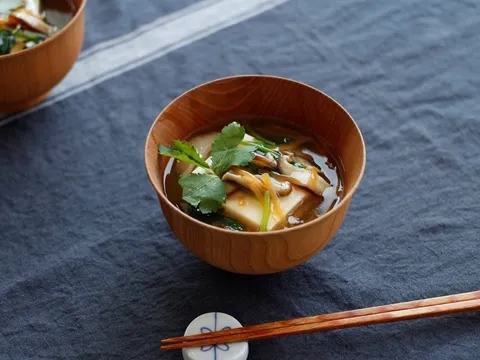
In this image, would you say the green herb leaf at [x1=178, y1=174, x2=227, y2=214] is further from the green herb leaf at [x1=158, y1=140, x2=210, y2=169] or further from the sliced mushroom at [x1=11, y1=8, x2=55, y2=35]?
the sliced mushroom at [x1=11, y1=8, x2=55, y2=35]

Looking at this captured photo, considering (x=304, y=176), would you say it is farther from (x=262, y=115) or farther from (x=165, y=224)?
(x=165, y=224)

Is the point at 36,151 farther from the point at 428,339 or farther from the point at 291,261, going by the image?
the point at 428,339

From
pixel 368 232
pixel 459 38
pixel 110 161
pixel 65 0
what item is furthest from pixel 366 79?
pixel 65 0

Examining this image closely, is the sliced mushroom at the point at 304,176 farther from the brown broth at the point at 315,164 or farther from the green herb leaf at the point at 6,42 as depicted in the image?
the green herb leaf at the point at 6,42

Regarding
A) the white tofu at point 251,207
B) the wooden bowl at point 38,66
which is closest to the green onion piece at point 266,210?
the white tofu at point 251,207

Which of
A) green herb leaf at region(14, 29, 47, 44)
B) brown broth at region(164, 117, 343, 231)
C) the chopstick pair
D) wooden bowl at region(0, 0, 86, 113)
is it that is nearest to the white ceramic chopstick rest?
the chopstick pair

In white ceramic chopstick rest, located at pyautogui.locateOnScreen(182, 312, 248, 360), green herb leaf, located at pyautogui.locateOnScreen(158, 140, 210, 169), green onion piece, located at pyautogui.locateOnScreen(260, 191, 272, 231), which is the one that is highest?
green herb leaf, located at pyautogui.locateOnScreen(158, 140, 210, 169)
